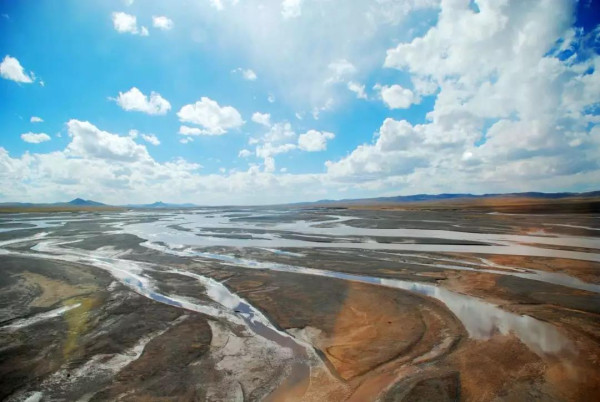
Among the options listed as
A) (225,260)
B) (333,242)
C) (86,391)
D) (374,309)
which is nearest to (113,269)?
(225,260)

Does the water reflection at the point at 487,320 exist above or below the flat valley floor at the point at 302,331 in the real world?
below

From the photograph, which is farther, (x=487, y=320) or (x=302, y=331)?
(x=487, y=320)

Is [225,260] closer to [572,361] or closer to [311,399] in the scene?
[311,399]

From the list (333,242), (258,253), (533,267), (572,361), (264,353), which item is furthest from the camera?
(333,242)

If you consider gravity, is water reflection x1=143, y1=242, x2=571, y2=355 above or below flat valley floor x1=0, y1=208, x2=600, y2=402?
below

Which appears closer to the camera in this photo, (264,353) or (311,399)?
(311,399)

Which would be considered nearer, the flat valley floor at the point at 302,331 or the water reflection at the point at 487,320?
the flat valley floor at the point at 302,331

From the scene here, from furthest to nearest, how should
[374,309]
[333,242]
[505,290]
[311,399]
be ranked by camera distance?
[333,242] < [505,290] < [374,309] < [311,399]

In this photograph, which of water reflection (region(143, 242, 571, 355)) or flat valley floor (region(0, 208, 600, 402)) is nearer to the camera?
flat valley floor (region(0, 208, 600, 402))
